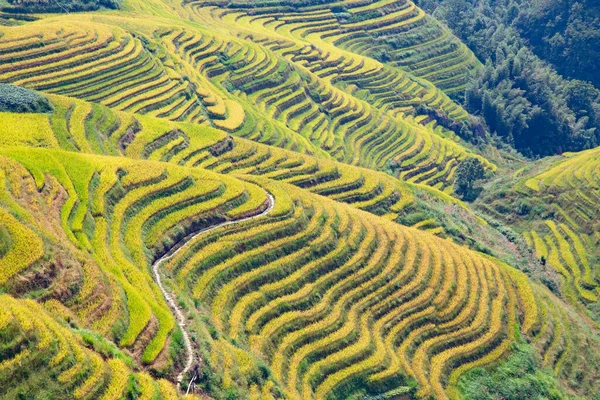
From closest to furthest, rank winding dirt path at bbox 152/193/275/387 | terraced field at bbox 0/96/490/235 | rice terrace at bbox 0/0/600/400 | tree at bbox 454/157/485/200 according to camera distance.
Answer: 1. rice terrace at bbox 0/0/600/400
2. winding dirt path at bbox 152/193/275/387
3. terraced field at bbox 0/96/490/235
4. tree at bbox 454/157/485/200

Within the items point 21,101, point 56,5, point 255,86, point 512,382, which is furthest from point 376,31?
point 512,382

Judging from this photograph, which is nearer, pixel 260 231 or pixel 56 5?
pixel 260 231

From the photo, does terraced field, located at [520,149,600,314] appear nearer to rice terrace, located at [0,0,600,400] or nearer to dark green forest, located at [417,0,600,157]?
rice terrace, located at [0,0,600,400]

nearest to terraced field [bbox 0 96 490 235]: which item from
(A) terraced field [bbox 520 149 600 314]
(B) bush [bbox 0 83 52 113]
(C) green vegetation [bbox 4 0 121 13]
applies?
(B) bush [bbox 0 83 52 113]

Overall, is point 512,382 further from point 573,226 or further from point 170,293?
point 573,226

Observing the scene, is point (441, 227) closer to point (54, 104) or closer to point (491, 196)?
point (491, 196)

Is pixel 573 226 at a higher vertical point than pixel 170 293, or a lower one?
higher

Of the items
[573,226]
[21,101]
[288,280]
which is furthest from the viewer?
[573,226]

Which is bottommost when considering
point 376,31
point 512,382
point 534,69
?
point 512,382
